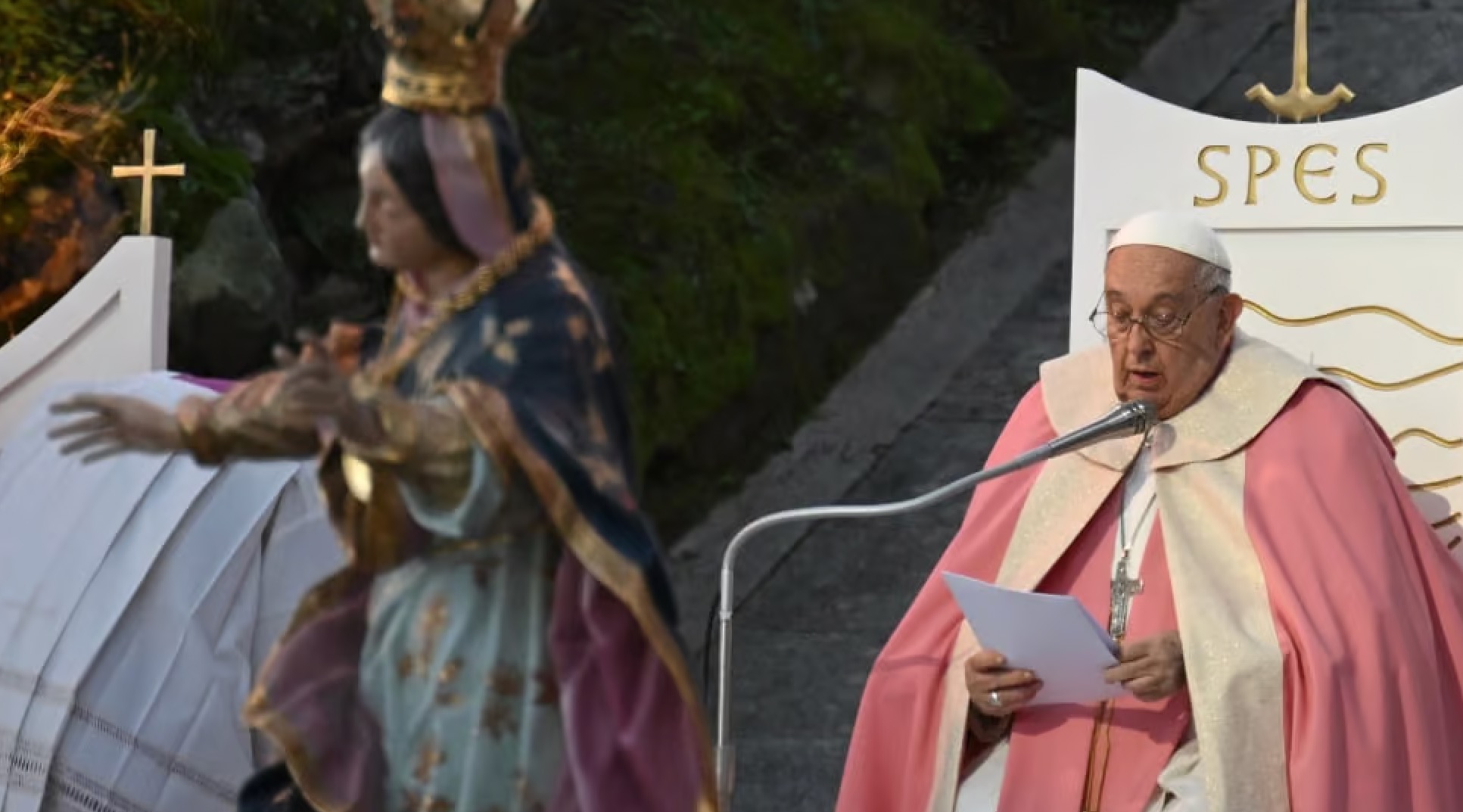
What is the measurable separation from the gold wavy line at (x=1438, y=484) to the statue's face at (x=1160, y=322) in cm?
68

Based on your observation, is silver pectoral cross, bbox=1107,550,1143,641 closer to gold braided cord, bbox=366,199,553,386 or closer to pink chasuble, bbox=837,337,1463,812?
pink chasuble, bbox=837,337,1463,812

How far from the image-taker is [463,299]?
4.47 metres

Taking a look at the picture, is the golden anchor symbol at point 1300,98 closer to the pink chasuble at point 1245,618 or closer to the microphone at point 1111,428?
the pink chasuble at point 1245,618

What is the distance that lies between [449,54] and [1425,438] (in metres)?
3.06

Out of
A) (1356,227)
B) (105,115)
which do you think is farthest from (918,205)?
(1356,227)

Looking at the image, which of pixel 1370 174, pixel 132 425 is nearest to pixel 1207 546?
pixel 1370 174

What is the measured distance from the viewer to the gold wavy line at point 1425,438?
686 centimetres

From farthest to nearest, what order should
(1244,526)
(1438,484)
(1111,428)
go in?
(1438,484) < (1244,526) < (1111,428)

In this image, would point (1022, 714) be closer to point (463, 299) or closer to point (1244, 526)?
point (1244, 526)

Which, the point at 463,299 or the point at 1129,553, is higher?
the point at 463,299

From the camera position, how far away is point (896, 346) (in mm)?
11398

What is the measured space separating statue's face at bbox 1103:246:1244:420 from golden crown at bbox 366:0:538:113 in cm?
214

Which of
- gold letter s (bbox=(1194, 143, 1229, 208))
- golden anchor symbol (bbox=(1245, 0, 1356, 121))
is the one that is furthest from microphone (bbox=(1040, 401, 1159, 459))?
golden anchor symbol (bbox=(1245, 0, 1356, 121))

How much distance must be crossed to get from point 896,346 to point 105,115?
3.51 metres
